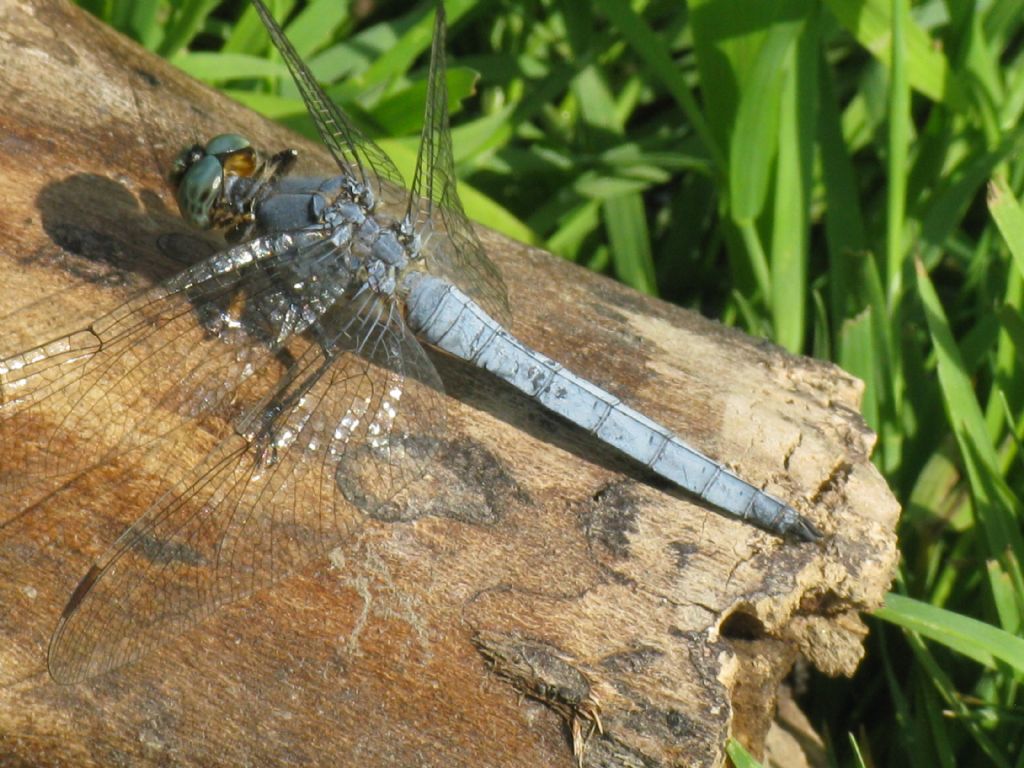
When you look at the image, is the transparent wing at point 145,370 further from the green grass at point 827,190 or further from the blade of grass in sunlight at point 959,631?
the blade of grass in sunlight at point 959,631

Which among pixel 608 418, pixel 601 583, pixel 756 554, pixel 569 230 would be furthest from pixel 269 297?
pixel 569 230

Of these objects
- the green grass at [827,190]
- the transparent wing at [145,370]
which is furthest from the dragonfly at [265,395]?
the green grass at [827,190]

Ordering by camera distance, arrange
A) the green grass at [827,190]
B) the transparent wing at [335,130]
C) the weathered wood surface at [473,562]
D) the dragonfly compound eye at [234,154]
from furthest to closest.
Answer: the green grass at [827,190]
the transparent wing at [335,130]
the dragonfly compound eye at [234,154]
the weathered wood surface at [473,562]

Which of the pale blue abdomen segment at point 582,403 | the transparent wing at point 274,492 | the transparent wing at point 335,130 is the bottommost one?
the transparent wing at point 274,492

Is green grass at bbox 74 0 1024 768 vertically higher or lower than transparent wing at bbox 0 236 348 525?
higher

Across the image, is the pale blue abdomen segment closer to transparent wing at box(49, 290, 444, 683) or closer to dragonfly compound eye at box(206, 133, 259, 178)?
transparent wing at box(49, 290, 444, 683)

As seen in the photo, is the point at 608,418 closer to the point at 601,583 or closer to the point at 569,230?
the point at 601,583

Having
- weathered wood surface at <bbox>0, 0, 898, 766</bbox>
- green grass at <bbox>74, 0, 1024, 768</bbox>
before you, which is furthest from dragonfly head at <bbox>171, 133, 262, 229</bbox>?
green grass at <bbox>74, 0, 1024, 768</bbox>
